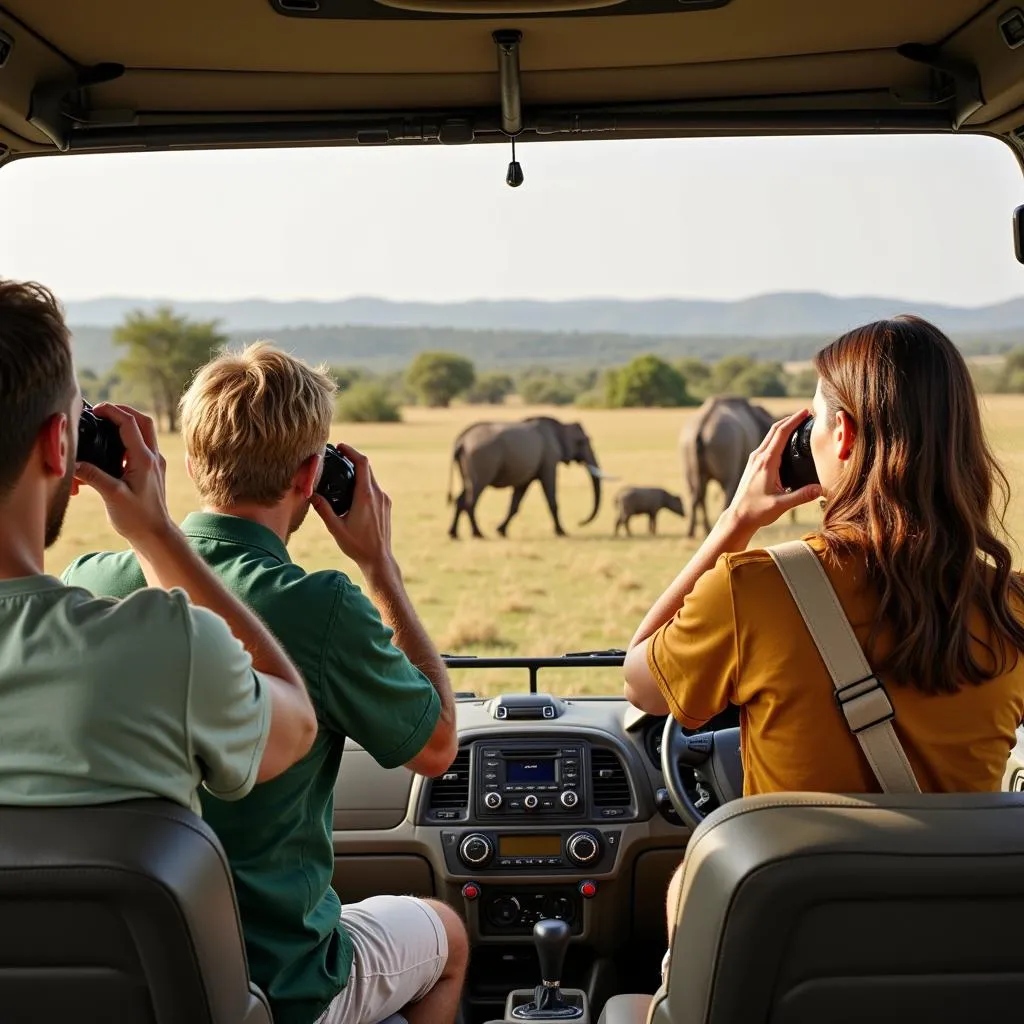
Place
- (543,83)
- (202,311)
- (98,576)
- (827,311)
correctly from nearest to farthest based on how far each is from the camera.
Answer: (98,576), (543,83), (202,311), (827,311)

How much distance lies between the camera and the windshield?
41875mm

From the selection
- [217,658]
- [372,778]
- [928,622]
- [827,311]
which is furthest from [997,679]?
[827,311]

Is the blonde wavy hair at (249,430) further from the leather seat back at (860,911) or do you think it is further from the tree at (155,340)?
the tree at (155,340)

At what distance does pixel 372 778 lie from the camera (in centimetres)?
325

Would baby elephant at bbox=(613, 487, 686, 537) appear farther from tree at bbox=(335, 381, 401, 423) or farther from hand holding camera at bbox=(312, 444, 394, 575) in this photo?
hand holding camera at bbox=(312, 444, 394, 575)

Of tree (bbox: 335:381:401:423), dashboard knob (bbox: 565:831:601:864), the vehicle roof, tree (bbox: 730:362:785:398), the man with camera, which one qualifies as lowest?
dashboard knob (bbox: 565:831:601:864)

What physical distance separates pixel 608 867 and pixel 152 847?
75.0 inches

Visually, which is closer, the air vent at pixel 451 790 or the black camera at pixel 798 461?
the black camera at pixel 798 461

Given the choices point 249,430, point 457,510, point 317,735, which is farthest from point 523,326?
point 317,735

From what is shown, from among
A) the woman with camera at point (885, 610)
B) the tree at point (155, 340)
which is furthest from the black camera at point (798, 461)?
the tree at point (155, 340)

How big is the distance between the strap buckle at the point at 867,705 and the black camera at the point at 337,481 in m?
0.76

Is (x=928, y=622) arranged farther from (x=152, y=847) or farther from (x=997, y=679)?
(x=152, y=847)

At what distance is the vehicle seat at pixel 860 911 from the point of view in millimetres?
1503

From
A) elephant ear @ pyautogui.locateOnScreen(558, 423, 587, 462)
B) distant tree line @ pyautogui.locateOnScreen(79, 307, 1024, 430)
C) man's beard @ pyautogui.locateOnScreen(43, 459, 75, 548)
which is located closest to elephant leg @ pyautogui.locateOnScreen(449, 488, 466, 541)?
elephant ear @ pyautogui.locateOnScreen(558, 423, 587, 462)
